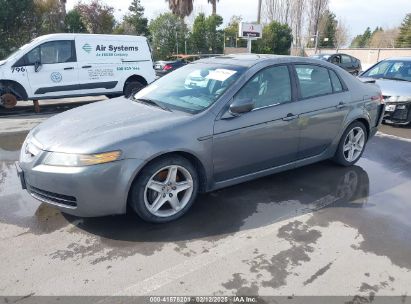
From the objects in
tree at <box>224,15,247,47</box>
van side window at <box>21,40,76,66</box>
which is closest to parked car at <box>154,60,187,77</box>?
van side window at <box>21,40,76,66</box>

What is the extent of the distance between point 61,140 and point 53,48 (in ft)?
23.4

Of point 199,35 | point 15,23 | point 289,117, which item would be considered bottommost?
point 289,117

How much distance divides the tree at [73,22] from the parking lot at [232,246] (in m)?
24.3

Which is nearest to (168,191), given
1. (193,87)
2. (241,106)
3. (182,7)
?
(241,106)

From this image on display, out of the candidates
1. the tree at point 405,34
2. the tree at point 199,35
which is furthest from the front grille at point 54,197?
the tree at point 405,34

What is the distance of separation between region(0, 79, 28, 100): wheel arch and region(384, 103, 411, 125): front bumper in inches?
339

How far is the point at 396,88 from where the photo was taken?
8133 mm

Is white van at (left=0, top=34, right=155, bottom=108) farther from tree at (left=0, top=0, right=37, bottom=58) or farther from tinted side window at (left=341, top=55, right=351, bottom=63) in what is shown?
tinted side window at (left=341, top=55, right=351, bottom=63)

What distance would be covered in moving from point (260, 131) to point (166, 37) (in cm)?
2924

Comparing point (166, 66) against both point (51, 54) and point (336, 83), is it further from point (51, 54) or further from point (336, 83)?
point (336, 83)

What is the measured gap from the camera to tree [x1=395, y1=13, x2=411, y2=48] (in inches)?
1948

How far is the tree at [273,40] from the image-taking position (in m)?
33.7

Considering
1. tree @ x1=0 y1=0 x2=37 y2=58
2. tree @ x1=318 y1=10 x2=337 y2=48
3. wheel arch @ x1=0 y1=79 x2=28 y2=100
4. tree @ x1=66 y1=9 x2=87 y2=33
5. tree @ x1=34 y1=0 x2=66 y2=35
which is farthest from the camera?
tree @ x1=318 y1=10 x2=337 y2=48

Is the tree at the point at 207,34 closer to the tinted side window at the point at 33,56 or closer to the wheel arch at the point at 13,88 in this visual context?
the tinted side window at the point at 33,56
